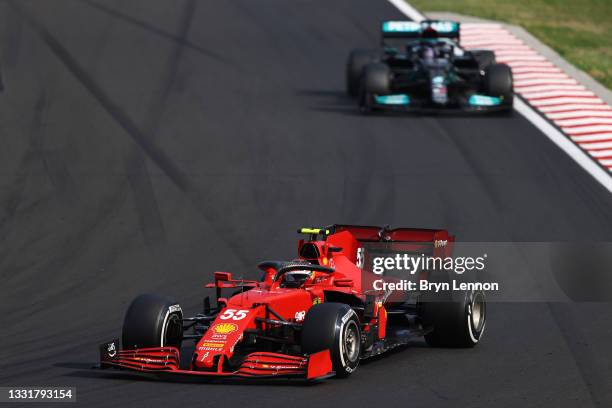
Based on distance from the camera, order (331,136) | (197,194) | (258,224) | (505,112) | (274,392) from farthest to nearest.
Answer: (505,112)
(331,136)
(197,194)
(258,224)
(274,392)

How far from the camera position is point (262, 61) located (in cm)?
3234

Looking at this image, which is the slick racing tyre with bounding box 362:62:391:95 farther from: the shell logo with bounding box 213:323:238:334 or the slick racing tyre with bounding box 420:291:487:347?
the shell logo with bounding box 213:323:238:334

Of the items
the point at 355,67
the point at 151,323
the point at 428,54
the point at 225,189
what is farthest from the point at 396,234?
the point at 355,67

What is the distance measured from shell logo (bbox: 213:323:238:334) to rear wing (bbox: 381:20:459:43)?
58.7ft

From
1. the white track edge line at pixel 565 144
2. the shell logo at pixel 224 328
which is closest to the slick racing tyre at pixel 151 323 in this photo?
the shell logo at pixel 224 328

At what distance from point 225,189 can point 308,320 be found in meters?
10.3

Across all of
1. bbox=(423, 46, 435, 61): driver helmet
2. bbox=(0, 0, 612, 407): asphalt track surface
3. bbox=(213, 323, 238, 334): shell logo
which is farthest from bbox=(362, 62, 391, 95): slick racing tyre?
bbox=(213, 323, 238, 334): shell logo

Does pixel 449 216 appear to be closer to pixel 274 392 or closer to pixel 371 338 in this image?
Answer: pixel 371 338

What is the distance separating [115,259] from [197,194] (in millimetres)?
3429

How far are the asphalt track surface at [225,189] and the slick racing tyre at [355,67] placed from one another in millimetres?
427

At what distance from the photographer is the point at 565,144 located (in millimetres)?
25516

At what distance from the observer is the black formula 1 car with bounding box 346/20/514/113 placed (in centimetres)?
2741

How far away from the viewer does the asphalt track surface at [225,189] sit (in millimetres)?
12766

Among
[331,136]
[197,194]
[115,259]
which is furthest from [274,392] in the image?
[331,136]
